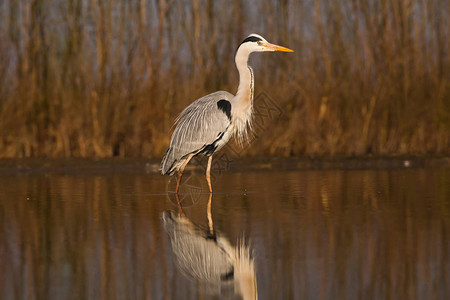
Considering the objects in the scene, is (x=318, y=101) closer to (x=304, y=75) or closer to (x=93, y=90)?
(x=304, y=75)

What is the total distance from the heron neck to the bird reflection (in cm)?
321

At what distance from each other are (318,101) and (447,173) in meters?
2.88

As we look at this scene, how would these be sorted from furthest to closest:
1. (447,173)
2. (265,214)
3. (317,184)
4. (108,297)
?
(447,173)
(317,184)
(265,214)
(108,297)

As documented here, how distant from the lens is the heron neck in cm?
986

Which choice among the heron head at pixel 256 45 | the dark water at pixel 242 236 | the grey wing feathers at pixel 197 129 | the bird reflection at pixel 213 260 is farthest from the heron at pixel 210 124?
the bird reflection at pixel 213 260

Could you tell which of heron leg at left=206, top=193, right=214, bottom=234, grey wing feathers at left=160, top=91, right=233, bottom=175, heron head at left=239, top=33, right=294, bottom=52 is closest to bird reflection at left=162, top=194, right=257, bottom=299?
heron leg at left=206, top=193, right=214, bottom=234

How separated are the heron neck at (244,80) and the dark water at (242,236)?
110 cm

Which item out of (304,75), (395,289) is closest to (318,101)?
(304,75)

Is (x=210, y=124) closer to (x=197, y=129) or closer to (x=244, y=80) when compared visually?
(x=197, y=129)

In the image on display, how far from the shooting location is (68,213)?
7844 mm

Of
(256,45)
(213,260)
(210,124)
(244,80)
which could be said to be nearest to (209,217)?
(213,260)

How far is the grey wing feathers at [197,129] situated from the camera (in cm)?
971

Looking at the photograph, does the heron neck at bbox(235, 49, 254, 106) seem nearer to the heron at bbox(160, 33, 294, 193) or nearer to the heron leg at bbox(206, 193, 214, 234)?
the heron at bbox(160, 33, 294, 193)

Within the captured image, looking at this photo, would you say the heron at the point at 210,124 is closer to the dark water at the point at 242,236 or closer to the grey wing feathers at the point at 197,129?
the grey wing feathers at the point at 197,129
